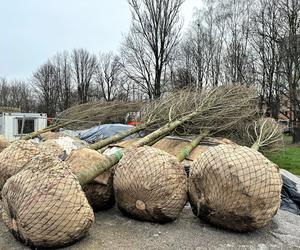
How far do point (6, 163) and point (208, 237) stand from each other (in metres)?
2.48

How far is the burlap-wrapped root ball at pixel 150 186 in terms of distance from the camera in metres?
3.92

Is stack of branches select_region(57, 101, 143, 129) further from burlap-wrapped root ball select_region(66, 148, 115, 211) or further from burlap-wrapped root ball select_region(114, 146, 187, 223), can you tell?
burlap-wrapped root ball select_region(114, 146, 187, 223)

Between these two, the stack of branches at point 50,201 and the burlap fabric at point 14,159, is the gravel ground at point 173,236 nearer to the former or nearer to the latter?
the stack of branches at point 50,201

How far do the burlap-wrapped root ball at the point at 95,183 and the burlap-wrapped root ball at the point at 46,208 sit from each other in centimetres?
68

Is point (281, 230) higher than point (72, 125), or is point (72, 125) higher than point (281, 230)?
point (72, 125)

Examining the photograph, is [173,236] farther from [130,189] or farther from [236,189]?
[236,189]

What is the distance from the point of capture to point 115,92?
42.4 m

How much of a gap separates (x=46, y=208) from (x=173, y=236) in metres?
1.30

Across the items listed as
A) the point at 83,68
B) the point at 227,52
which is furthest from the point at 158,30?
the point at 83,68

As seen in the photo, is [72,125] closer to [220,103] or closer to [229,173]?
[220,103]

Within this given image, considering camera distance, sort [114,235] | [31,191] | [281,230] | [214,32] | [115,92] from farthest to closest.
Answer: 1. [115,92]
2. [214,32]
3. [281,230]
4. [114,235]
5. [31,191]

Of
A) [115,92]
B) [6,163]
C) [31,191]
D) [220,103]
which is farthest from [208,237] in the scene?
[115,92]

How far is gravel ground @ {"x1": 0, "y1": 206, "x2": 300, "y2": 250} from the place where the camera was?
354 centimetres

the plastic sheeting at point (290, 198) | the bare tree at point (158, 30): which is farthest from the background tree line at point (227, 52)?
the plastic sheeting at point (290, 198)
